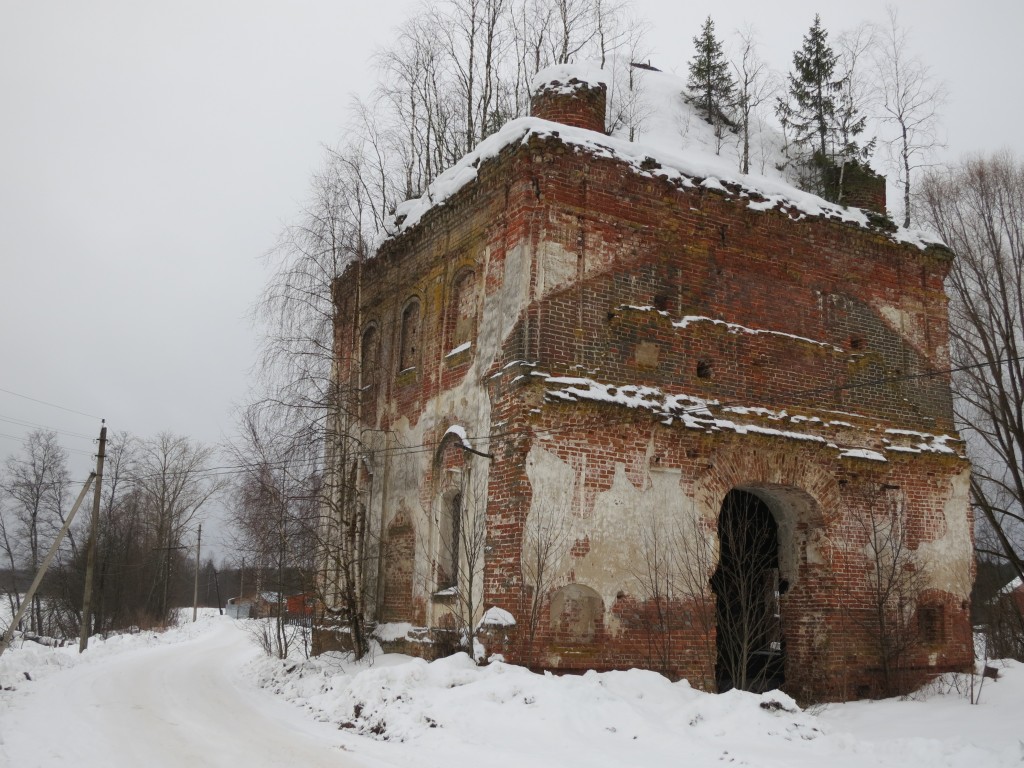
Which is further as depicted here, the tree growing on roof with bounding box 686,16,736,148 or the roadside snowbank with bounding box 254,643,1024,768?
the tree growing on roof with bounding box 686,16,736,148

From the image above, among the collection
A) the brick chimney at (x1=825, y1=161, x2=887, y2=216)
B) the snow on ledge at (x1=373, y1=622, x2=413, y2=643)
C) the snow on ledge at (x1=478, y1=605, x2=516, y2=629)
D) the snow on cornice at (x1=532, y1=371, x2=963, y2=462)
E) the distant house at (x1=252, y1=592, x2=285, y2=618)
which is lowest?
the distant house at (x1=252, y1=592, x2=285, y2=618)

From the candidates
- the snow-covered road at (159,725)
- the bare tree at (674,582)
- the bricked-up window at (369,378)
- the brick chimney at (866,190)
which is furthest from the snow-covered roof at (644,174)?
the snow-covered road at (159,725)

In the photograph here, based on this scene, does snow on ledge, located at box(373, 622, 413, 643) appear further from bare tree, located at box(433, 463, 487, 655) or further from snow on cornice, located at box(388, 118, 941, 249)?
snow on cornice, located at box(388, 118, 941, 249)

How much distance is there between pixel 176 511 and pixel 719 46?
35864mm

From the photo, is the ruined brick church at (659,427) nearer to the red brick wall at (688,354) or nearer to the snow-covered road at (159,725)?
the red brick wall at (688,354)

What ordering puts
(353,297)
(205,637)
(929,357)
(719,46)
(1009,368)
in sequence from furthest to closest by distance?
(205,637)
(719,46)
(1009,368)
(353,297)
(929,357)

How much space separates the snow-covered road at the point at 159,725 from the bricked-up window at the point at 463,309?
586 centimetres

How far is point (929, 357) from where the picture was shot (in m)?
15.1

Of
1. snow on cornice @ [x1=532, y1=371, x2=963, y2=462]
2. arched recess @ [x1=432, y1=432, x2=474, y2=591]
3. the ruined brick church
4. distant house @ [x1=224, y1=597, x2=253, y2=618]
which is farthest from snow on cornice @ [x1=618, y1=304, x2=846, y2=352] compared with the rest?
distant house @ [x1=224, y1=597, x2=253, y2=618]

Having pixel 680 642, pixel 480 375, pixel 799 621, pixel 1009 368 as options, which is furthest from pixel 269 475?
pixel 1009 368

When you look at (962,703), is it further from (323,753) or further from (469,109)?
(469,109)

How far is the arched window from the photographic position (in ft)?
43.0

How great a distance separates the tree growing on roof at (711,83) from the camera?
89.6 ft

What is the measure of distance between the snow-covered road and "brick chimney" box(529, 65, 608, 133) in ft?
30.9
